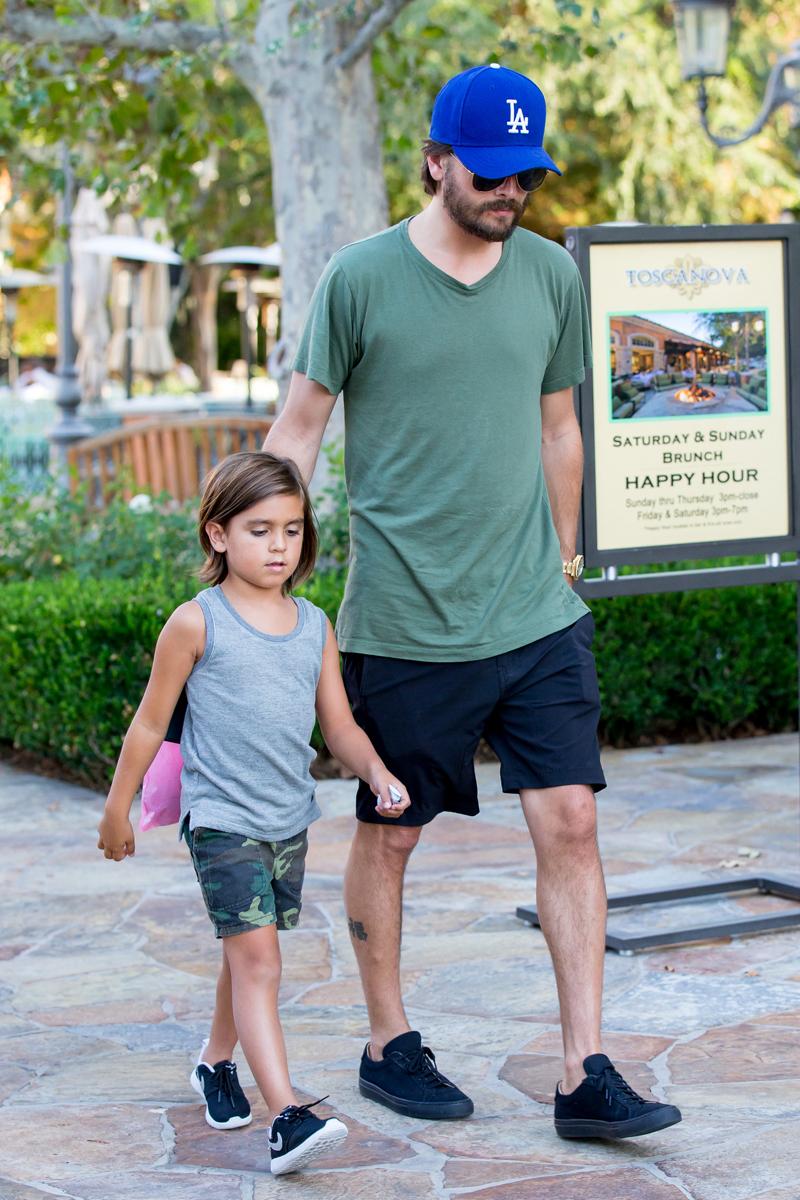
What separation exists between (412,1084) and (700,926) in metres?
1.47

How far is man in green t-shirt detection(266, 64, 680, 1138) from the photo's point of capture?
11.2 feet

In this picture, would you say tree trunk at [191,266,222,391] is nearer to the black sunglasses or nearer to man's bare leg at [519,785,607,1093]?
the black sunglasses

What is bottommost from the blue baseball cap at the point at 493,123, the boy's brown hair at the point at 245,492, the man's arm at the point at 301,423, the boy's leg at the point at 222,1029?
the boy's leg at the point at 222,1029

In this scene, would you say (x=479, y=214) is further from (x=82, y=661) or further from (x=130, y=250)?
(x=130, y=250)

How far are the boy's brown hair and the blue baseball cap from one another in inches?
27.3

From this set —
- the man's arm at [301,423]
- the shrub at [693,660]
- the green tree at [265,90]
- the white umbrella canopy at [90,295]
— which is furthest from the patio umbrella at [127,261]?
the man's arm at [301,423]

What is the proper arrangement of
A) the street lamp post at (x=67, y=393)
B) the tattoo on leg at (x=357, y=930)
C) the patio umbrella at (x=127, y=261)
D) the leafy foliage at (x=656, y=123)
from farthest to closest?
1. the leafy foliage at (x=656, y=123)
2. the patio umbrella at (x=127, y=261)
3. the street lamp post at (x=67, y=393)
4. the tattoo on leg at (x=357, y=930)

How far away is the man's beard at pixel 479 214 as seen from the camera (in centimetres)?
338

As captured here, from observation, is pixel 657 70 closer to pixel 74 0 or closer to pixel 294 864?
pixel 74 0

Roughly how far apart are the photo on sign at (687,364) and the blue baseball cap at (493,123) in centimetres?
163

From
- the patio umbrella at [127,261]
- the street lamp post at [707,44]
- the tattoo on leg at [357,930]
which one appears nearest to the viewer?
Answer: the tattoo on leg at [357,930]

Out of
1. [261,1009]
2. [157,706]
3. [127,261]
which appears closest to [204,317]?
[127,261]

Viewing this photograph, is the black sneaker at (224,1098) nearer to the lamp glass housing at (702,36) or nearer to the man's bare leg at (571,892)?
the man's bare leg at (571,892)

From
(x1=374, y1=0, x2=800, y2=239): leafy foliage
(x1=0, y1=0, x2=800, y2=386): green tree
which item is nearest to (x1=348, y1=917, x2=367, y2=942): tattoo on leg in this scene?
(x1=0, y1=0, x2=800, y2=386): green tree
